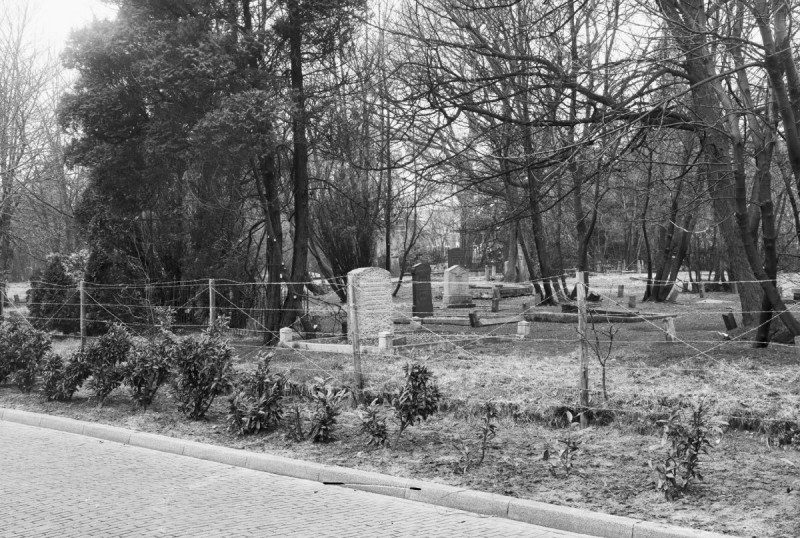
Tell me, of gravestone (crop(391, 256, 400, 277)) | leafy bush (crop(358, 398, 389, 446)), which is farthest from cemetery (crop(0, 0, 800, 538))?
gravestone (crop(391, 256, 400, 277))

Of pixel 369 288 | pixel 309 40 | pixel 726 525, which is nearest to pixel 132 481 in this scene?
pixel 726 525

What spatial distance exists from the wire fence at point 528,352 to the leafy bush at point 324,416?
2007mm

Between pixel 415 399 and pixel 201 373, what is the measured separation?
3420 mm

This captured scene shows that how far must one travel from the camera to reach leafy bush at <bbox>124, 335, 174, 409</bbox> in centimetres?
1098

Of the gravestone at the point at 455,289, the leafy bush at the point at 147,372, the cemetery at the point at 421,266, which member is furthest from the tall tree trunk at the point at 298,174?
the gravestone at the point at 455,289

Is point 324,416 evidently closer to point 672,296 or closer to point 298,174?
point 298,174

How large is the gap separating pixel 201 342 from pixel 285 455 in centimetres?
289

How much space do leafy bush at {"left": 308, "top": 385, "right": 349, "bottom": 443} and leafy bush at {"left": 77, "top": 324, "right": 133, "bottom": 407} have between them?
13.4ft

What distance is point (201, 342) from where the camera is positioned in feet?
34.2

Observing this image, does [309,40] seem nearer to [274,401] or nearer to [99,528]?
[274,401]

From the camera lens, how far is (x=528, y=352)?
47.3 ft

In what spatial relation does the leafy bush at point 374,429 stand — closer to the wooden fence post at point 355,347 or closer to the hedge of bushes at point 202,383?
the hedge of bushes at point 202,383

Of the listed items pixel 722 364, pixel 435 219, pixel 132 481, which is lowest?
pixel 132 481

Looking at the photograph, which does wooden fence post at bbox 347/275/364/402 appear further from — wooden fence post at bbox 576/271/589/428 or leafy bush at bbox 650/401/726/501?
leafy bush at bbox 650/401/726/501
